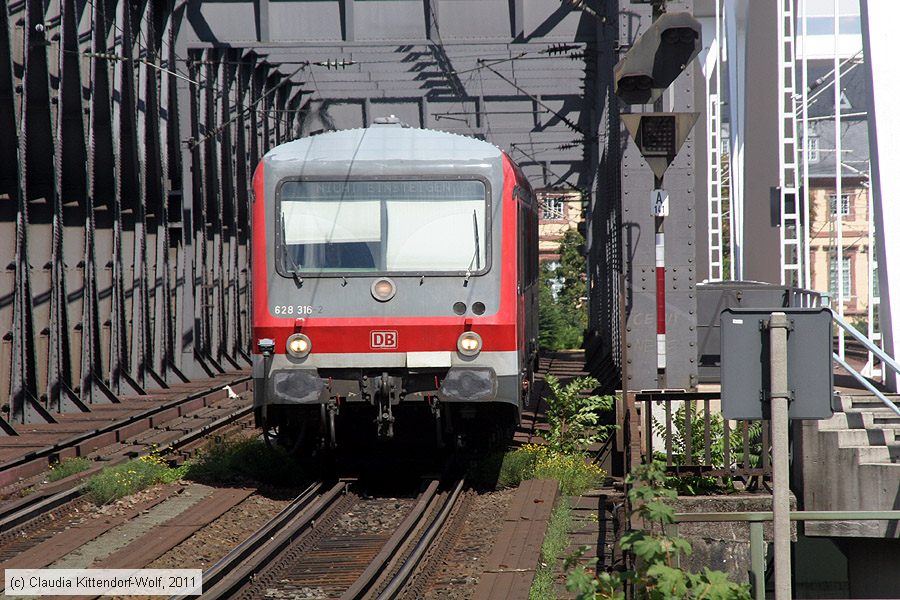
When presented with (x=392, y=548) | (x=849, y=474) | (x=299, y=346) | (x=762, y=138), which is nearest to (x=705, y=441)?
(x=849, y=474)

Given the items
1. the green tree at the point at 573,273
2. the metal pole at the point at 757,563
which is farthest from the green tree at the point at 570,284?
the metal pole at the point at 757,563

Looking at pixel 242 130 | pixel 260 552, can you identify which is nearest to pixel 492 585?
pixel 260 552

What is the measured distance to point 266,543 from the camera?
9.68 metres

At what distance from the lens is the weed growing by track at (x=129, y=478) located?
37.9 feet

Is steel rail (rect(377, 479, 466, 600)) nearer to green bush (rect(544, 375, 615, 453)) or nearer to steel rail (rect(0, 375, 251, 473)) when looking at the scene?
green bush (rect(544, 375, 615, 453))

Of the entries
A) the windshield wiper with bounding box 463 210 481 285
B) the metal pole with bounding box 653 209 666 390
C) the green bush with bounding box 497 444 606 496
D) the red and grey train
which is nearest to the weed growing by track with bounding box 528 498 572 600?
the green bush with bounding box 497 444 606 496

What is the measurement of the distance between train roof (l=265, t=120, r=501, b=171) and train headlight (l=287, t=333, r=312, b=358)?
164cm

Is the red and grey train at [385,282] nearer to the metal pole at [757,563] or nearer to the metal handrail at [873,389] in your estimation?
the metal handrail at [873,389]

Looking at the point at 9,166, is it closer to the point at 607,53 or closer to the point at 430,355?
the point at 430,355

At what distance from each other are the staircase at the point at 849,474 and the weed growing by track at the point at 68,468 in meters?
7.47

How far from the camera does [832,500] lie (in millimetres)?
10766

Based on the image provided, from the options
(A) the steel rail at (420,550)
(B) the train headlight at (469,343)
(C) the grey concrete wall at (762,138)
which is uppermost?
(C) the grey concrete wall at (762,138)

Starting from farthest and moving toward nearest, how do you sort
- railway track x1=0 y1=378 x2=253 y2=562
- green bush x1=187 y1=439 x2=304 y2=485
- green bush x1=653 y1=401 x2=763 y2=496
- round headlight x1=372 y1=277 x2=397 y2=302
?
green bush x1=187 y1=439 x2=304 y2=485, round headlight x1=372 y1=277 x2=397 y2=302, green bush x1=653 y1=401 x2=763 y2=496, railway track x1=0 y1=378 x2=253 y2=562

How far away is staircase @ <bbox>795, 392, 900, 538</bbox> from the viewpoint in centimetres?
1045
